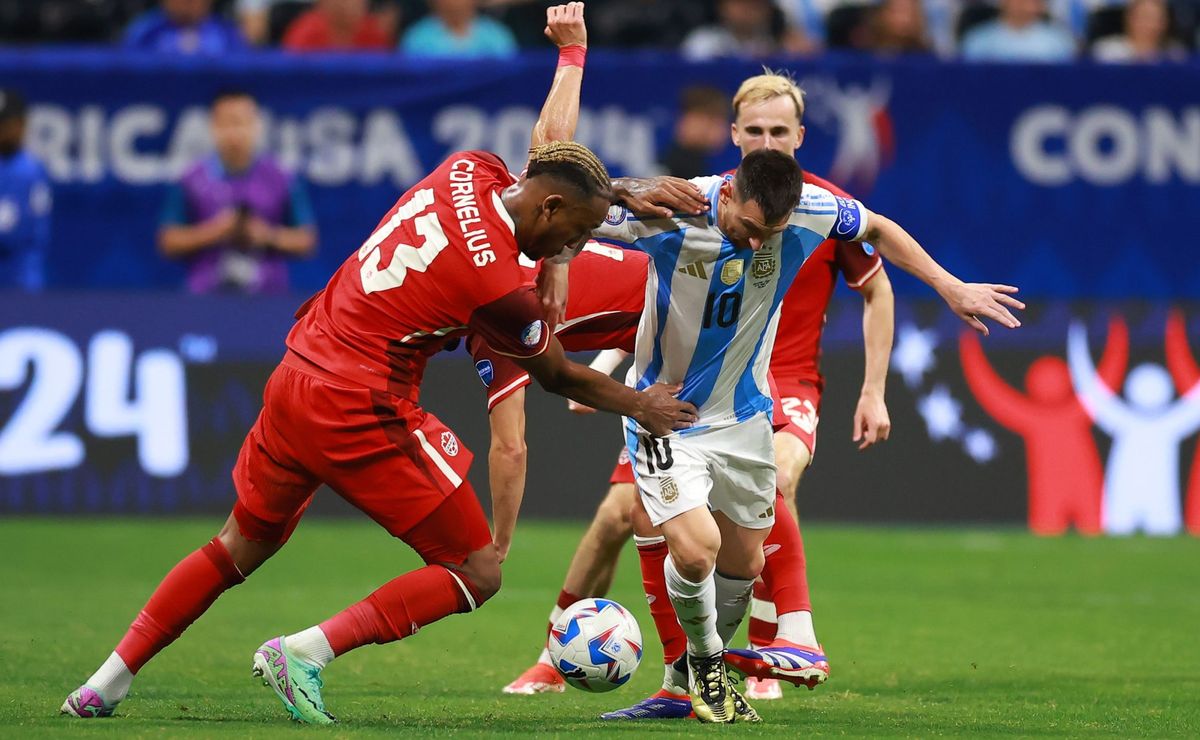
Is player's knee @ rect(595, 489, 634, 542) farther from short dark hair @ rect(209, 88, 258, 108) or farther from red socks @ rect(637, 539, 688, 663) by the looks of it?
short dark hair @ rect(209, 88, 258, 108)

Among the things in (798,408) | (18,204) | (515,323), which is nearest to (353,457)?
(515,323)

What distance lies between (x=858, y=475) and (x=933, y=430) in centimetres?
60

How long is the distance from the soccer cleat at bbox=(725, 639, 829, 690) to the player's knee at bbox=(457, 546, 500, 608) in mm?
922

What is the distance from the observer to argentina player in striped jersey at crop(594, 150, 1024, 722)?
6.42 m

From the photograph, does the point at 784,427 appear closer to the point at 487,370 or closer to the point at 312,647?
the point at 487,370

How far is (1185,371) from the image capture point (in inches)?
507

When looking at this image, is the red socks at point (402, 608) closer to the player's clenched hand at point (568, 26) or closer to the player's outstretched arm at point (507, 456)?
the player's outstretched arm at point (507, 456)

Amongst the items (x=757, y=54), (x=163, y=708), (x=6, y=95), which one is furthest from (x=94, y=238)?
(x=163, y=708)

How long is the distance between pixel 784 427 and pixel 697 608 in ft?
4.55

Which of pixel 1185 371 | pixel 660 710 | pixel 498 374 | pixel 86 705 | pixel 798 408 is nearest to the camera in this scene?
pixel 86 705

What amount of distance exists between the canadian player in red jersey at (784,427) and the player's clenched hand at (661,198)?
735mm

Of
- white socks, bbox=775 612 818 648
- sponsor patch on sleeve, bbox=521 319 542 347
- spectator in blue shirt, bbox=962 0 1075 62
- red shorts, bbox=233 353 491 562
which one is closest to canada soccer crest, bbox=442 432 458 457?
red shorts, bbox=233 353 491 562

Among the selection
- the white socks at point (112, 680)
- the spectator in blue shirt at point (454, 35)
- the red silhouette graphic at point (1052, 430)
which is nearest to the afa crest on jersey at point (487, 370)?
the white socks at point (112, 680)

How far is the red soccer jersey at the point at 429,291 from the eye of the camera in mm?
5973
